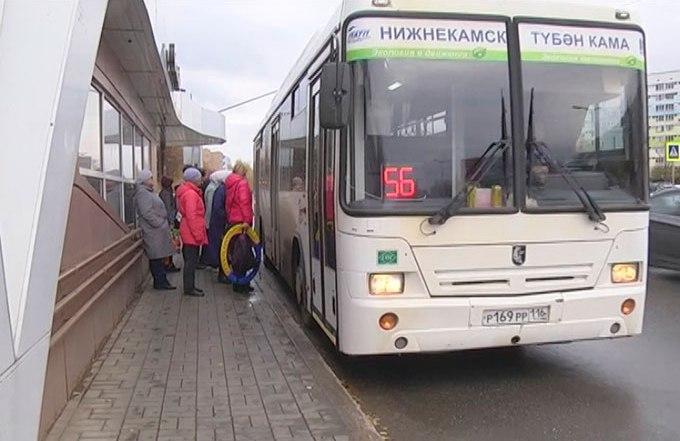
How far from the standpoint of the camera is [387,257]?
5387 mm

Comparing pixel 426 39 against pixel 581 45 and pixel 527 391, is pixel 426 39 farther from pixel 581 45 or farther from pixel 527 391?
pixel 527 391

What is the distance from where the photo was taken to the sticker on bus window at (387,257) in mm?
5379

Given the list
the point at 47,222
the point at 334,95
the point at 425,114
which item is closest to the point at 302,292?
the point at 425,114

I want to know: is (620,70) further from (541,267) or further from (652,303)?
(652,303)

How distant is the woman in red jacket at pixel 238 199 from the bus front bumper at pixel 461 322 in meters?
4.76

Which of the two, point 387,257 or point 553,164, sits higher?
point 553,164

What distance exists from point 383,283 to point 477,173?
1.15 metres

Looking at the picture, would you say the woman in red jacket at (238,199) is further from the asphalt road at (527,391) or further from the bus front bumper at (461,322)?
the bus front bumper at (461,322)

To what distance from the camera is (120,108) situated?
10.9m

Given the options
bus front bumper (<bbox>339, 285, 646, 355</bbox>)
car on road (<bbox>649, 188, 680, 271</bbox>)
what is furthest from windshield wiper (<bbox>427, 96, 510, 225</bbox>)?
car on road (<bbox>649, 188, 680, 271</bbox>)

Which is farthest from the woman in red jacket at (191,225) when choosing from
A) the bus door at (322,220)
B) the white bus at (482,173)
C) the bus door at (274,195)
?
the white bus at (482,173)

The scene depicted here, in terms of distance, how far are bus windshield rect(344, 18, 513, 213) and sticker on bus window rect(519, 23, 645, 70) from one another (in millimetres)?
251

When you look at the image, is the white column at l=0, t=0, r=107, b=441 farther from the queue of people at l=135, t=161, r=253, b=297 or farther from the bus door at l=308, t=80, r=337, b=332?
the queue of people at l=135, t=161, r=253, b=297

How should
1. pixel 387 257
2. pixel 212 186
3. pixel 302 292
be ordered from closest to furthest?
pixel 387 257, pixel 302 292, pixel 212 186
